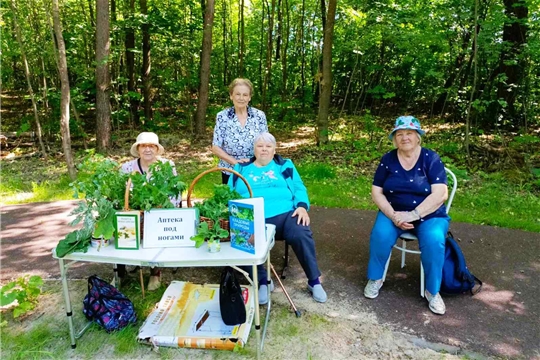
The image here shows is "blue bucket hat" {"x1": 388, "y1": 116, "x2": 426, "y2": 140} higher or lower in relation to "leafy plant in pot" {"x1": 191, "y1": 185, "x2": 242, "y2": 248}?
higher

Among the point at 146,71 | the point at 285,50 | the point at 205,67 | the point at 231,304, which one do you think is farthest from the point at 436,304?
the point at 285,50

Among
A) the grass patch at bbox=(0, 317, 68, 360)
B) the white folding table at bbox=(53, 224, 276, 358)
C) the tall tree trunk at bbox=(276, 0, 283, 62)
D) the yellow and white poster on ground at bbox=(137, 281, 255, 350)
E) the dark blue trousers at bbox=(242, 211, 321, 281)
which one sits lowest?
the grass patch at bbox=(0, 317, 68, 360)

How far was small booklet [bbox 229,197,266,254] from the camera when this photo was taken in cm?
208

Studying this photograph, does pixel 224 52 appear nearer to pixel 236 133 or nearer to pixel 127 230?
pixel 236 133

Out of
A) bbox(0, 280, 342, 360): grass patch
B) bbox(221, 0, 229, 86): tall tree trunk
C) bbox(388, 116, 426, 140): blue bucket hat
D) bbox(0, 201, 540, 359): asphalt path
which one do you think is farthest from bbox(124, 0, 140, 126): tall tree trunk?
bbox(388, 116, 426, 140): blue bucket hat

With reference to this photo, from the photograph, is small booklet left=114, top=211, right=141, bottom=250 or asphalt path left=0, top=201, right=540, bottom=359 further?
asphalt path left=0, top=201, right=540, bottom=359

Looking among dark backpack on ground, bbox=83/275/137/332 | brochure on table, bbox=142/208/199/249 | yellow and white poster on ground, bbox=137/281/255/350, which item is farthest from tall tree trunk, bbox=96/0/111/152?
brochure on table, bbox=142/208/199/249

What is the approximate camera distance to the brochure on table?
2.21 metres

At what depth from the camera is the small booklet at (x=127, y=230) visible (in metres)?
2.16

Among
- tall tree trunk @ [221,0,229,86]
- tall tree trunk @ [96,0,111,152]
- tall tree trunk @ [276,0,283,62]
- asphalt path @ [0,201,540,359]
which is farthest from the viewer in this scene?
tall tree trunk @ [221,0,229,86]

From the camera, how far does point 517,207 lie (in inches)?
191

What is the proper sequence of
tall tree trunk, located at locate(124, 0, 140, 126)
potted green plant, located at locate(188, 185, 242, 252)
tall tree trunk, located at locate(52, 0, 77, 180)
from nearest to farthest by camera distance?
potted green plant, located at locate(188, 185, 242, 252), tall tree trunk, located at locate(52, 0, 77, 180), tall tree trunk, located at locate(124, 0, 140, 126)

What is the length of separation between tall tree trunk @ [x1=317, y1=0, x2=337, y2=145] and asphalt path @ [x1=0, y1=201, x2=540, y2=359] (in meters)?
3.74

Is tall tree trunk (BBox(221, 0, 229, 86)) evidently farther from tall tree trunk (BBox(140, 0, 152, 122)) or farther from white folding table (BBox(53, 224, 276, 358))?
white folding table (BBox(53, 224, 276, 358))
